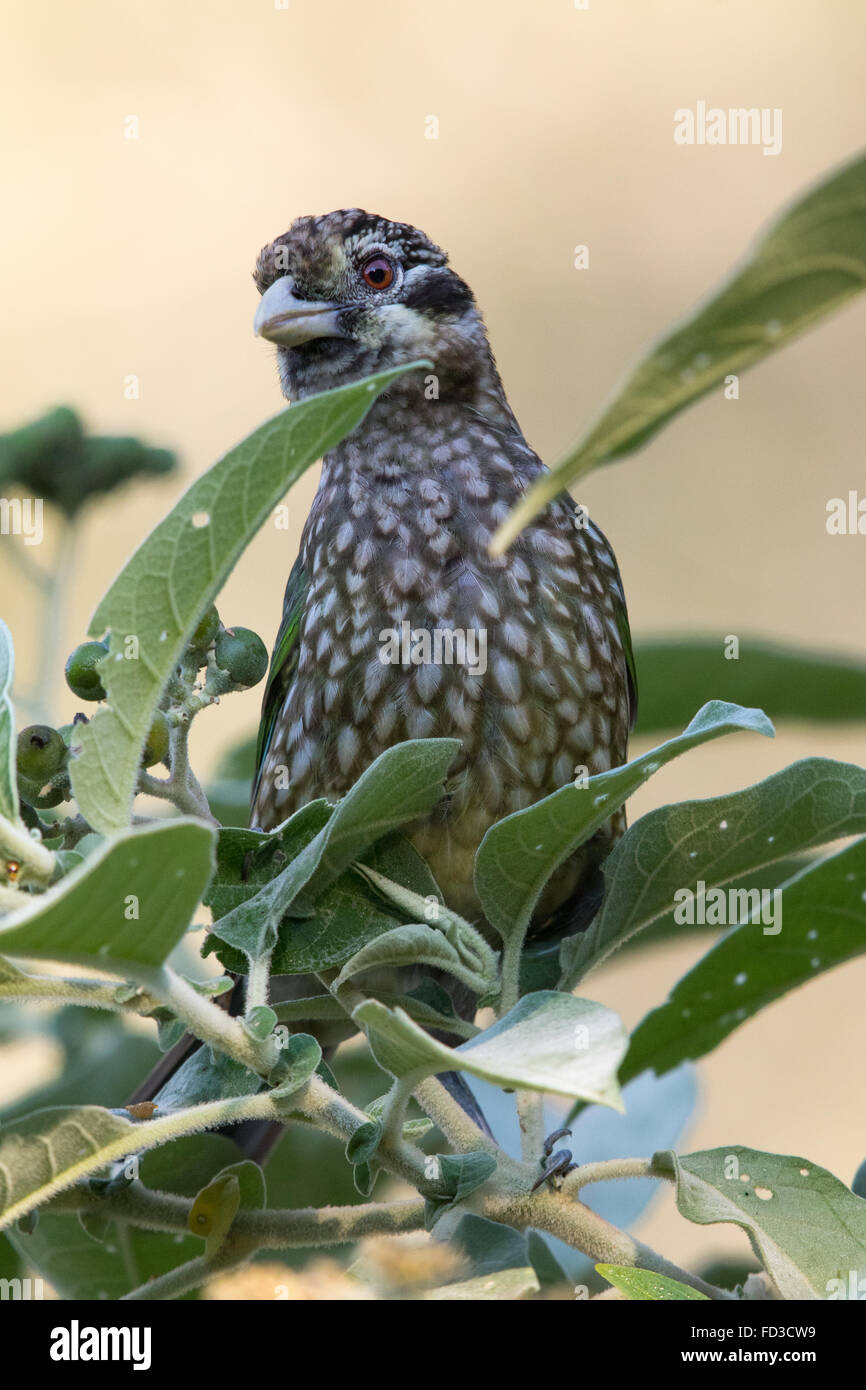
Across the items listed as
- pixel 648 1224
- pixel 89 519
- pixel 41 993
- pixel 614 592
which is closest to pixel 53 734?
pixel 41 993

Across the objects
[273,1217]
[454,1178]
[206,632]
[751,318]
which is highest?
[751,318]

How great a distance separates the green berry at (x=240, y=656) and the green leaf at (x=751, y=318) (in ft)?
2.89

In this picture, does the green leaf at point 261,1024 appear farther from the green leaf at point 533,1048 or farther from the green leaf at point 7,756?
the green leaf at point 7,756

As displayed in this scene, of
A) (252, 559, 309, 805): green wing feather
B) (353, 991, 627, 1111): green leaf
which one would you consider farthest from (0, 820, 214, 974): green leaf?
(252, 559, 309, 805): green wing feather

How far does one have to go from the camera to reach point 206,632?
1.66m

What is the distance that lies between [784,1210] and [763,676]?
1.28 m

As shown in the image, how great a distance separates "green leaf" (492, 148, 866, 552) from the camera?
0.84 metres

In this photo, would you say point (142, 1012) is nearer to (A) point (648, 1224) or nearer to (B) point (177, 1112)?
(B) point (177, 1112)

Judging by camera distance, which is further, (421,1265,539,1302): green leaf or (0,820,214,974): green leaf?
(421,1265,539,1302): green leaf

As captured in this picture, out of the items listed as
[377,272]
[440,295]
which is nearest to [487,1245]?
[377,272]

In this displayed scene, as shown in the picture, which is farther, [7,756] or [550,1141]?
[550,1141]

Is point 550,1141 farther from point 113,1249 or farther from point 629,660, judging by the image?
point 629,660

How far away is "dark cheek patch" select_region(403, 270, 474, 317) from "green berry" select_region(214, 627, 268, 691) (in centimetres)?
159

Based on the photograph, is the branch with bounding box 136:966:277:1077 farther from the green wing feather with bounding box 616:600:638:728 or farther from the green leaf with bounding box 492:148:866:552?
the green wing feather with bounding box 616:600:638:728
